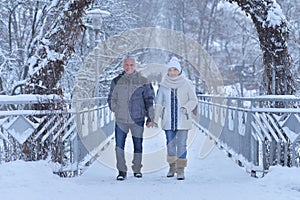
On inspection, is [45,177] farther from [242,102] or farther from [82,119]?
[242,102]

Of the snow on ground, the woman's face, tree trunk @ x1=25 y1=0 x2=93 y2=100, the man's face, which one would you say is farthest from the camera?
tree trunk @ x1=25 y1=0 x2=93 y2=100

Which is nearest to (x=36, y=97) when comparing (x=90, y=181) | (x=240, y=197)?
(x=90, y=181)

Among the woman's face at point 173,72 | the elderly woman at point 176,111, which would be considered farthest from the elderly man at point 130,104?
the woman's face at point 173,72

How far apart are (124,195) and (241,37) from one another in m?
28.0

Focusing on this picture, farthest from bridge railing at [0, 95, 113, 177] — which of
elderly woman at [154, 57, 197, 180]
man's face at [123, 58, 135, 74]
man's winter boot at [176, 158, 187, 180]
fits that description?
man's winter boot at [176, 158, 187, 180]

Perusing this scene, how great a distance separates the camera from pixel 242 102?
23.0 feet

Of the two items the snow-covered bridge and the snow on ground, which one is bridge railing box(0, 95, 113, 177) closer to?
the snow-covered bridge

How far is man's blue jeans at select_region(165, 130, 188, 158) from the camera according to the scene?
5840mm

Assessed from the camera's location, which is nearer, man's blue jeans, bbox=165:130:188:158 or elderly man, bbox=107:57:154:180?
elderly man, bbox=107:57:154:180

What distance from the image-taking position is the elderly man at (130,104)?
5.73 metres

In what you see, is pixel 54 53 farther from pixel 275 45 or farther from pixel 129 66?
pixel 275 45

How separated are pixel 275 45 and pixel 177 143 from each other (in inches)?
90.2

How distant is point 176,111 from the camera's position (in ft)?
19.2

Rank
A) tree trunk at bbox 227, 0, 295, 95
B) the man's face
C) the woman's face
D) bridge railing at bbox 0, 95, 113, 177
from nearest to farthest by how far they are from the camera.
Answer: bridge railing at bbox 0, 95, 113, 177 → the man's face → the woman's face → tree trunk at bbox 227, 0, 295, 95
